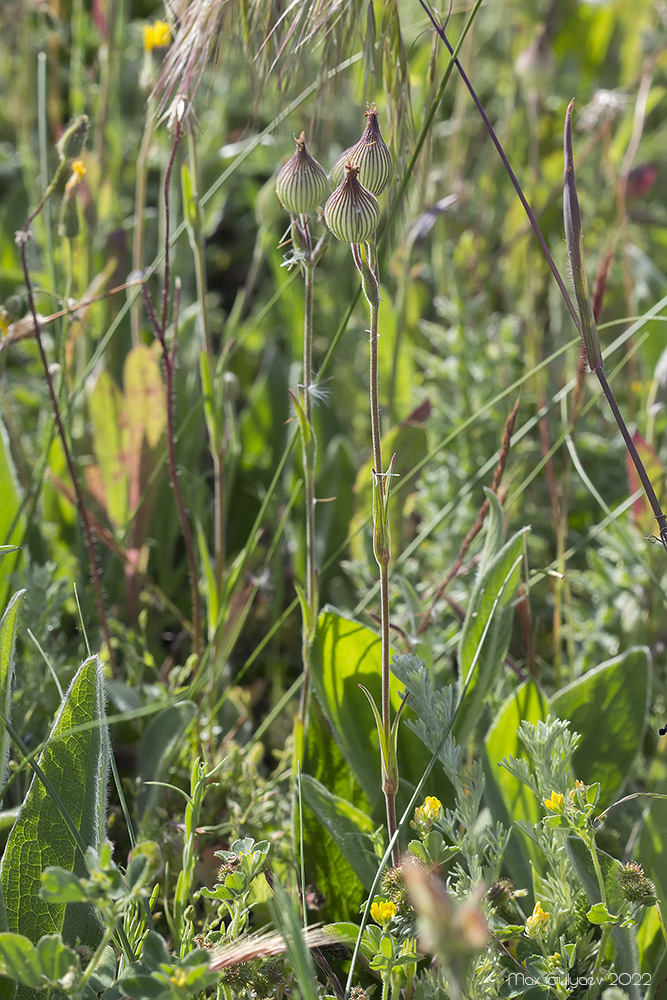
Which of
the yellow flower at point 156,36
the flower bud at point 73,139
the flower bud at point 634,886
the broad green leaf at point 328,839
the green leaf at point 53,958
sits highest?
the yellow flower at point 156,36

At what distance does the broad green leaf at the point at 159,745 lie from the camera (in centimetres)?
104

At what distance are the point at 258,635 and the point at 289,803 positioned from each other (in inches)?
17.1

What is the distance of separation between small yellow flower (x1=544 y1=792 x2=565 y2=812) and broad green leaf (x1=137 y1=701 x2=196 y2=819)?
0.43 metres

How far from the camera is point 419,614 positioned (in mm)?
1084

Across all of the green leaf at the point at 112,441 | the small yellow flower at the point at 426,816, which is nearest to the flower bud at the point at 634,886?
the small yellow flower at the point at 426,816

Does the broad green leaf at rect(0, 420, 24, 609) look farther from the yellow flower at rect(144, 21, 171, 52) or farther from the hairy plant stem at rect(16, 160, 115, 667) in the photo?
the yellow flower at rect(144, 21, 171, 52)

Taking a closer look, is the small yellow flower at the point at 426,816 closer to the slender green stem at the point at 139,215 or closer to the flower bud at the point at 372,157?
the flower bud at the point at 372,157

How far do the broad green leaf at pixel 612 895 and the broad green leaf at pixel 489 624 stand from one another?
0.17 meters

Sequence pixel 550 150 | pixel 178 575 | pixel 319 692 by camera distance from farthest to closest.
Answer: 1. pixel 550 150
2. pixel 178 575
3. pixel 319 692

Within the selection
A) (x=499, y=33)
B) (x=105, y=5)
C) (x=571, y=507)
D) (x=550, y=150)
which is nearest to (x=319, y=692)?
(x=571, y=507)

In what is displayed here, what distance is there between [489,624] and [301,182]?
19.5 inches

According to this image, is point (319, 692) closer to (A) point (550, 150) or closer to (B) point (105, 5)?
(B) point (105, 5)

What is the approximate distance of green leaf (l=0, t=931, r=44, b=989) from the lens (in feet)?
2.12

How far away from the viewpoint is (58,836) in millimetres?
827
